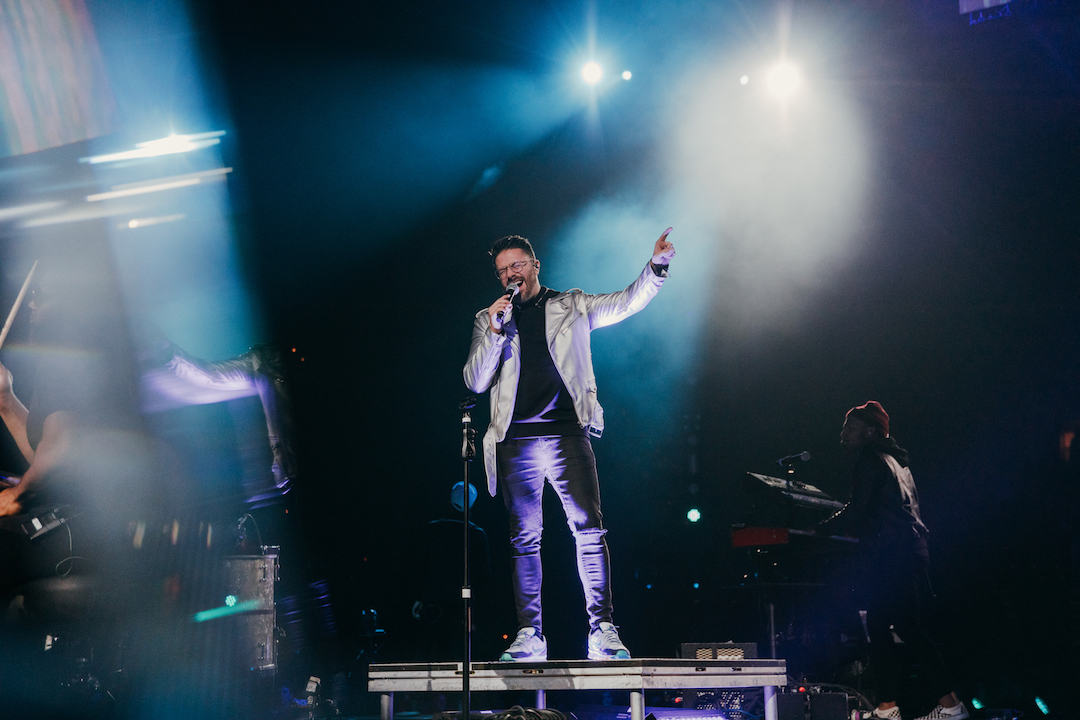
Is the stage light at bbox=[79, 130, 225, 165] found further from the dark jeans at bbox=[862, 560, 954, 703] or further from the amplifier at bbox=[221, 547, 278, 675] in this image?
the dark jeans at bbox=[862, 560, 954, 703]

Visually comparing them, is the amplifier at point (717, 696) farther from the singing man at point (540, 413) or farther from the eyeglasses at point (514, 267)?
the eyeglasses at point (514, 267)

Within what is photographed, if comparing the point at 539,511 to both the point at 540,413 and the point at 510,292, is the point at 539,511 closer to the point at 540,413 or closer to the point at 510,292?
the point at 540,413

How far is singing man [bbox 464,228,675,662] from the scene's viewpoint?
3.45 m

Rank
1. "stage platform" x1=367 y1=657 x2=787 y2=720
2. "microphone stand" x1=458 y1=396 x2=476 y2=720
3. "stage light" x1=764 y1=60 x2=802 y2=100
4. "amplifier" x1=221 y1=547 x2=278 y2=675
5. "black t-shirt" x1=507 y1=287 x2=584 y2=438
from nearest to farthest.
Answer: "microphone stand" x1=458 y1=396 x2=476 y2=720 → "stage platform" x1=367 y1=657 x2=787 y2=720 → "black t-shirt" x1=507 y1=287 x2=584 y2=438 → "amplifier" x1=221 y1=547 x2=278 y2=675 → "stage light" x1=764 y1=60 x2=802 y2=100

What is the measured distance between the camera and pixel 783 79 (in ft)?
22.5

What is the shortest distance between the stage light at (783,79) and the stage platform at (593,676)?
17.2 feet

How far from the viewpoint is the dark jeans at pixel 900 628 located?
473 cm

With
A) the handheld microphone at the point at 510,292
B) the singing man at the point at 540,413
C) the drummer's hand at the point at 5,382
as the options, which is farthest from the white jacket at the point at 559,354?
the drummer's hand at the point at 5,382

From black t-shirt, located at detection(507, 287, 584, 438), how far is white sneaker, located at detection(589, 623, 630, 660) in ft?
2.94

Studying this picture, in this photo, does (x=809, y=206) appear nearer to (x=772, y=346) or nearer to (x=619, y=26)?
(x=772, y=346)

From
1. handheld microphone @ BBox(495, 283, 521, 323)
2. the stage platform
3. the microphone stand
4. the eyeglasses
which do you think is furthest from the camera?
the eyeglasses

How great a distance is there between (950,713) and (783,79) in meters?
5.17

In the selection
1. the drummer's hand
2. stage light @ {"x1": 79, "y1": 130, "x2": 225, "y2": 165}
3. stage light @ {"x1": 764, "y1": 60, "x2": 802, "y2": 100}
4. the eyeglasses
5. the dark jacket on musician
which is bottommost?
the dark jacket on musician

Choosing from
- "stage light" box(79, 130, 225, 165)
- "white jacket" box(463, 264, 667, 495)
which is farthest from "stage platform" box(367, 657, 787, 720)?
"stage light" box(79, 130, 225, 165)
